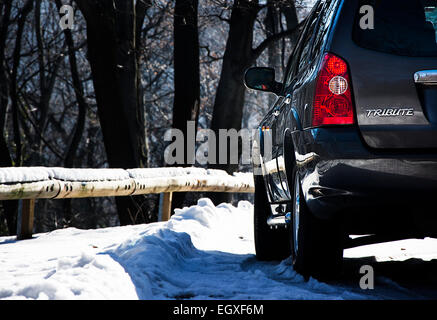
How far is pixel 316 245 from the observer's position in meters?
5.07

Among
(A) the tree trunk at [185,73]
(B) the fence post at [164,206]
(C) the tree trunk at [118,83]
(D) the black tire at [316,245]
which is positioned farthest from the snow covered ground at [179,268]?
(A) the tree trunk at [185,73]

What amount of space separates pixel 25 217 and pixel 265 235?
345 centimetres

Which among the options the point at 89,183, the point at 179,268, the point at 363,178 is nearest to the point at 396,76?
the point at 363,178

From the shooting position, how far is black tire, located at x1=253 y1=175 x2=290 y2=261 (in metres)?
6.87

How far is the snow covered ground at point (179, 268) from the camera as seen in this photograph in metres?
4.55

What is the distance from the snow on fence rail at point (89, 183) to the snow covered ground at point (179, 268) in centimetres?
51

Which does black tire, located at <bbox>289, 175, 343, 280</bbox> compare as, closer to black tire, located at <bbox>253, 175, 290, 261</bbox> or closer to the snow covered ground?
the snow covered ground

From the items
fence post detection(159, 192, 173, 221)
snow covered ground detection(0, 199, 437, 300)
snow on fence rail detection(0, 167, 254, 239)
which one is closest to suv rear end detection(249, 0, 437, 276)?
snow covered ground detection(0, 199, 437, 300)

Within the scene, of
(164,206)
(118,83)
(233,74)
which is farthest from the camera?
(233,74)

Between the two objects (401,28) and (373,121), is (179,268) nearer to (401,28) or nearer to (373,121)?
(373,121)

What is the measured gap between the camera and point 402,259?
677 cm
